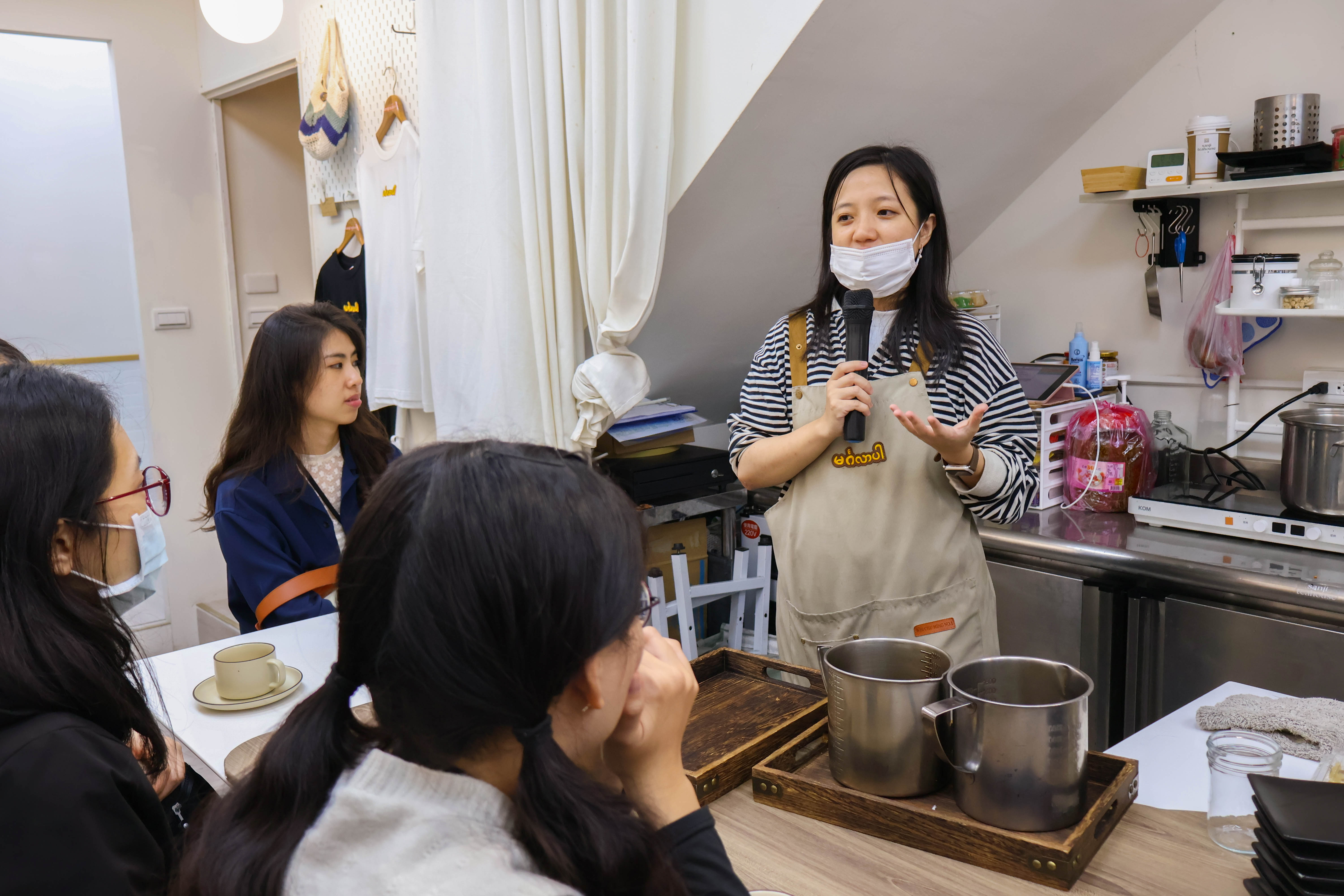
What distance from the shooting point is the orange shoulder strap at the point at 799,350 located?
168 centimetres

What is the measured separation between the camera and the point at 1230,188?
2.36m

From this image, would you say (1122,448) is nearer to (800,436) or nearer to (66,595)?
(800,436)

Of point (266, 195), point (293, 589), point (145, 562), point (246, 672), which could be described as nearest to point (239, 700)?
point (246, 672)

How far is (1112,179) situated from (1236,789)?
6.45 feet

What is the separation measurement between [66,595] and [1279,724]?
1397 mm

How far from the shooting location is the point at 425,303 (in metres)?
2.87

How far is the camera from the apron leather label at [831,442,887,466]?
1.60m

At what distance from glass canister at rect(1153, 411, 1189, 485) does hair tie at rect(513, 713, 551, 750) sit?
2341 millimetres

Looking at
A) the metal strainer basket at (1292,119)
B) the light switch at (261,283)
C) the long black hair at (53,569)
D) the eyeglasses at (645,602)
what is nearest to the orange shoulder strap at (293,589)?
the long black hair at (53,569)

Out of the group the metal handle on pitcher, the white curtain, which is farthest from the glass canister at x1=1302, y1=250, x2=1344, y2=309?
the metal handle on pitcher

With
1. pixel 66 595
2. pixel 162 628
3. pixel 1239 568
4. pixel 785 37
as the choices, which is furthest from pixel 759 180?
pixel 162 628

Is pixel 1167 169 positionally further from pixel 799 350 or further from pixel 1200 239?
pixel 799 350

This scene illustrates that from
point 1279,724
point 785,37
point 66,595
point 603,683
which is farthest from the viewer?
point 785,37

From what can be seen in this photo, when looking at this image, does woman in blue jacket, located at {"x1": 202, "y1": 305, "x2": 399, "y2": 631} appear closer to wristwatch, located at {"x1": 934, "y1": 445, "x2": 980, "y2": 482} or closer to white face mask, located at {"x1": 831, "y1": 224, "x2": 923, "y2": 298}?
white face mask, located at {"x1": 831, "y1": 224, "x2": 923, "y2": 298}
